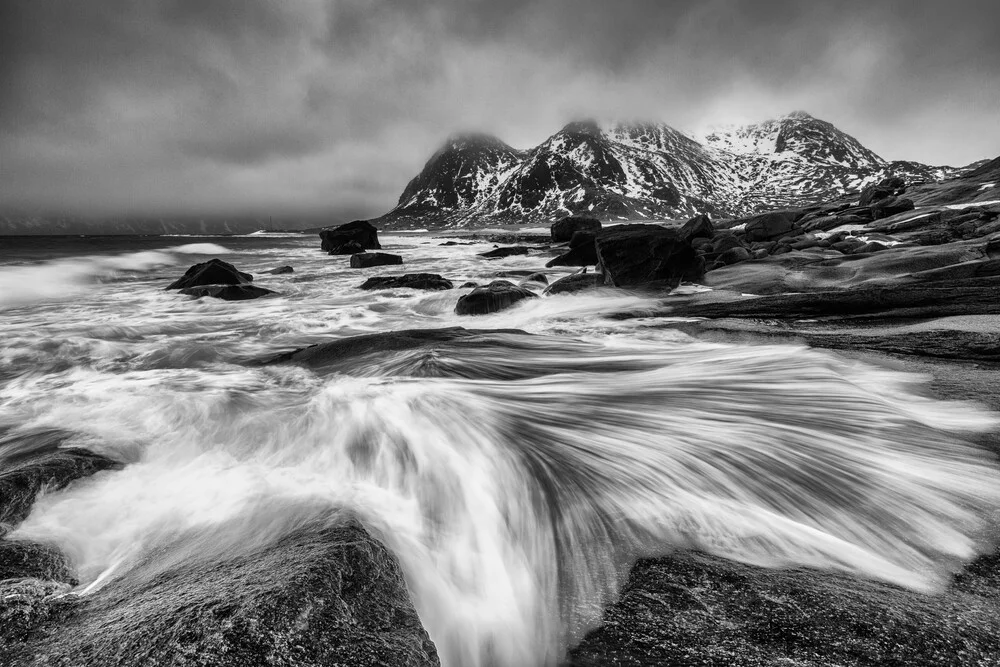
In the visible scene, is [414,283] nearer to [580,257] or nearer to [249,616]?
[580,257]

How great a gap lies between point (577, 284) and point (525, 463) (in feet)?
23.5

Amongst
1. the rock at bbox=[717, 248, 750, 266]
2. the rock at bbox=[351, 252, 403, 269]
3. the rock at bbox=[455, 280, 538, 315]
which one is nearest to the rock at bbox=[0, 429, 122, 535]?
the rock at bbox=[455, 280, 538, 315]

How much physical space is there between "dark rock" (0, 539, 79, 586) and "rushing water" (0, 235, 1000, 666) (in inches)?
2.9

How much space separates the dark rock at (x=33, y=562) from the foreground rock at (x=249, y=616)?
261 millimetres

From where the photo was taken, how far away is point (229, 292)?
1223 centimetres

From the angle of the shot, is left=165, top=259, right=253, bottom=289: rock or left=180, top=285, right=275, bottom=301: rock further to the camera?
left=165, top=259, right=253, bottom=289: rock

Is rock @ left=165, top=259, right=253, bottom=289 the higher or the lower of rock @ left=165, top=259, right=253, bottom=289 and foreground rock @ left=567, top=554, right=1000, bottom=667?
the higher

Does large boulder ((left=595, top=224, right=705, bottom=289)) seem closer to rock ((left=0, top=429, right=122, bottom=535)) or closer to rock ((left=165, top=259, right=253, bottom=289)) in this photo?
rock ((left=0, top=429, right=122, bottom=535))

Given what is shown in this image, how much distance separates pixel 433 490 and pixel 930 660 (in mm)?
2346

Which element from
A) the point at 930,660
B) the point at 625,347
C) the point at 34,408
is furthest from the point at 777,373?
the point at 34,408

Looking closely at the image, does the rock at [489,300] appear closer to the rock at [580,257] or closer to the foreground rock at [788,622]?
the foreground rock at [788,622]

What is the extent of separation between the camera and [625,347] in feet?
20.1

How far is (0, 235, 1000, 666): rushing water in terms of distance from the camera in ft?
7.22

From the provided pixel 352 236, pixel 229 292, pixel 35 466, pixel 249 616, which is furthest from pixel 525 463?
pixel 352 236
